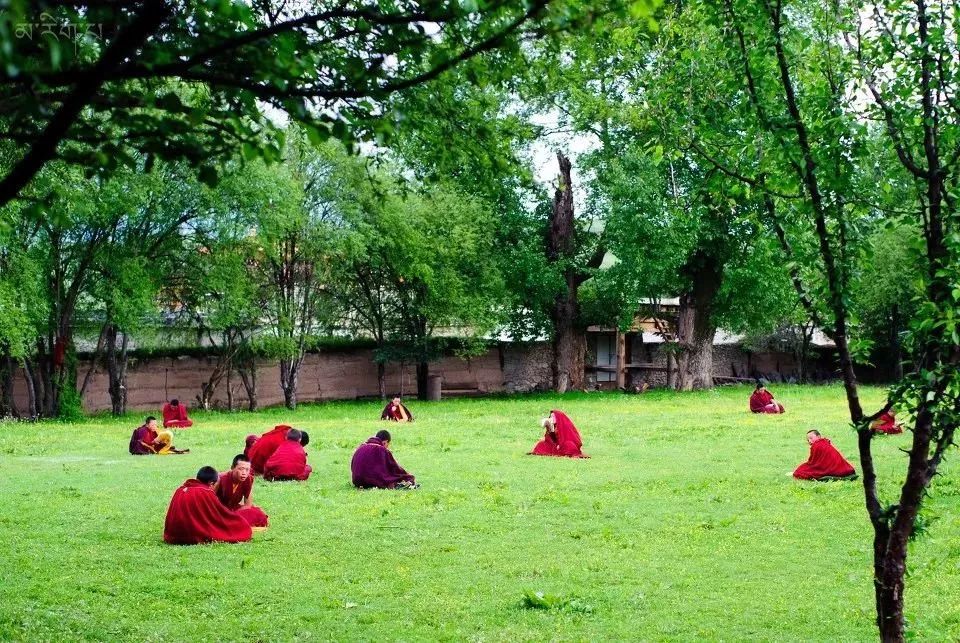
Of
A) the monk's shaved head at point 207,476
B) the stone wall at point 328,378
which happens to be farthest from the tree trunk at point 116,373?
the monk's shaved head at point 207,476

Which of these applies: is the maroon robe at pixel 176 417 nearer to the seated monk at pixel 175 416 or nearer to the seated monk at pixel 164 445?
the seated monk at pixel 175 416

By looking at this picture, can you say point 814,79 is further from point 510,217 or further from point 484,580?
point 510,217

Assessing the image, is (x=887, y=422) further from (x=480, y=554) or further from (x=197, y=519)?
(x=197, y=519)

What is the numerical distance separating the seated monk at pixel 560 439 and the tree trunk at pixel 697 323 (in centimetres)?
2489

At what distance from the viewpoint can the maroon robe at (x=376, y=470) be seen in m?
18.1

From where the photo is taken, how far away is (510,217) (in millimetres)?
45750

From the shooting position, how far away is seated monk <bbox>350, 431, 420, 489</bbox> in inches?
712

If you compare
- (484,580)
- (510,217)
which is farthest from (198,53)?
(510,217)

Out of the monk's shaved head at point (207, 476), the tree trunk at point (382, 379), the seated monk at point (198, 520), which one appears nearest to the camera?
the seated monk at point (198, 520)

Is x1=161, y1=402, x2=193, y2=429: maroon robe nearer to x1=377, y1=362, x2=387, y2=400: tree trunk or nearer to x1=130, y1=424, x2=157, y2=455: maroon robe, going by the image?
x1=130, y1=424, x2=157, y2=455: maroon robe

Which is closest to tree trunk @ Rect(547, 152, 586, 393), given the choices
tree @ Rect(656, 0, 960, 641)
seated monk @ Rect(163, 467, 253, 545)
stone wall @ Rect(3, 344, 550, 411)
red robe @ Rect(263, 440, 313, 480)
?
stone wall @ Rect(3, 344, 550, 411)

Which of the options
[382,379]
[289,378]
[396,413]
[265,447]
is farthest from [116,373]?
[265,447]

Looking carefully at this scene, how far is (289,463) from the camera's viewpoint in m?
19.2

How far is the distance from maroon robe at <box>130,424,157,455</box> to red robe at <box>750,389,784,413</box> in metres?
18.6
